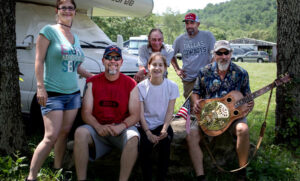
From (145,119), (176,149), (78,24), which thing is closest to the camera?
(145,119)

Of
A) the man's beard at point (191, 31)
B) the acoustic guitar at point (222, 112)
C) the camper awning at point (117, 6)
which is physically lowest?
the acoustic guitar at point (222, 112)

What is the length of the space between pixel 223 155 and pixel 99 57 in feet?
8.42

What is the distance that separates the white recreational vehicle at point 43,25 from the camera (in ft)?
16.3

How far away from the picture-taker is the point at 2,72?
3672mm

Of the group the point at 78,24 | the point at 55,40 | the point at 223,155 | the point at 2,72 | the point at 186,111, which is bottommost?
the point at 223,155

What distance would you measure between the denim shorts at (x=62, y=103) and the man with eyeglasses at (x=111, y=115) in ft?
0.45

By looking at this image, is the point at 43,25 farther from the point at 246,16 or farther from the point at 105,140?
the point at 246,16

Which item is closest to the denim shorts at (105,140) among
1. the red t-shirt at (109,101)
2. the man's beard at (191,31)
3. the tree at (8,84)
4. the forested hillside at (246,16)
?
the red t-shirt at (109,101)

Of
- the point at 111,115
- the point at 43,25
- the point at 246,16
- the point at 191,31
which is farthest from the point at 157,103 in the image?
the point at 246,16

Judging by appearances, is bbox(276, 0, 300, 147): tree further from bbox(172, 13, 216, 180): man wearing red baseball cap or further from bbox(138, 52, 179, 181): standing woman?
bbox(138, 52, 179, 181): standing woman

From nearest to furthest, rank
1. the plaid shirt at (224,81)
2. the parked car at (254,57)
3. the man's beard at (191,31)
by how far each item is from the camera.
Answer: the plaid shirt at (224,81), the man's beard at (191,31), the parked car at (254,57)

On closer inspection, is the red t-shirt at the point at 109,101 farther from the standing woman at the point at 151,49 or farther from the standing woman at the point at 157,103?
the standing woman at the point at 151,49

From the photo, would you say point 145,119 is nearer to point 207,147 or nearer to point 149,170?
point 149,170

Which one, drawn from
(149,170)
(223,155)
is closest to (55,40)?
(149,170)
